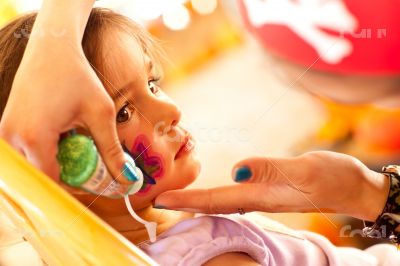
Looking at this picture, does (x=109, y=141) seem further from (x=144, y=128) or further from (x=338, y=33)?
(x=338, y=33)

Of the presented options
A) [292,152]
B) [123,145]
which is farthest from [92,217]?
[292,152]

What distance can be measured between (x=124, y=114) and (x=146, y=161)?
0.17 feet

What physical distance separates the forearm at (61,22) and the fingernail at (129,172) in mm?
125

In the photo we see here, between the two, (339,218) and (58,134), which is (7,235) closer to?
(58,134)

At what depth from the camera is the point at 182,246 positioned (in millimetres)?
687

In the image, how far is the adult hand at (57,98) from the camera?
0.62 meters

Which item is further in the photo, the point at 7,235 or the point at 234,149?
the point at 7,235

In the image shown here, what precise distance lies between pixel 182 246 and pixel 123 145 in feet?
0.41

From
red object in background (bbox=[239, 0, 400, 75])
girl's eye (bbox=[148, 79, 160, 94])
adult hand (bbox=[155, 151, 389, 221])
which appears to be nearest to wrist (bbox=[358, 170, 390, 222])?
adult hand (bbox=[155, 151, 389, 221])

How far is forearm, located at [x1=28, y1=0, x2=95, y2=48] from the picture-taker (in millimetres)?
632

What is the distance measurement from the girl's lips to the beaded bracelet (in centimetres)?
19

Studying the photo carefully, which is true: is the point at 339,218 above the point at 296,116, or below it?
below

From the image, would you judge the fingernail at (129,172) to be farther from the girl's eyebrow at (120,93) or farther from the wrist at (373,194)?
the wrist at (373,194)

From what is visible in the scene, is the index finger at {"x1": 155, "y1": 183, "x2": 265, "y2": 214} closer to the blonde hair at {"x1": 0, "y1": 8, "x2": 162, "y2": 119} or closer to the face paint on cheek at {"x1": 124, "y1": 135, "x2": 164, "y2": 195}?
the face paint on cheek at {"x1": 124, "y1": 135, "x2": 164, "y2": 195}
